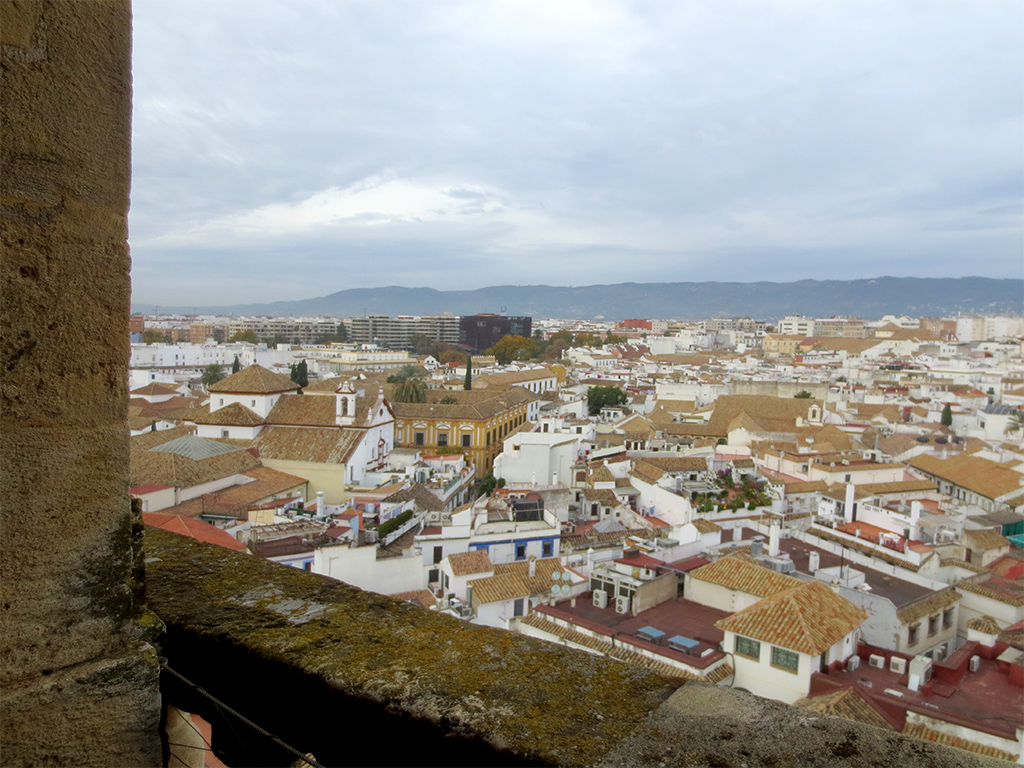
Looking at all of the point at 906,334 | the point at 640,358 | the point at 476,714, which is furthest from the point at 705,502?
the point at 906,334

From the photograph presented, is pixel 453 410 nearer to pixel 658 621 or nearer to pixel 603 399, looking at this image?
pixel 603 399

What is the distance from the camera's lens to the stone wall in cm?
117

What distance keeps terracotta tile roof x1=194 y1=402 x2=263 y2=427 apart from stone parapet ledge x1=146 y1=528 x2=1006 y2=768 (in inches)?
1054

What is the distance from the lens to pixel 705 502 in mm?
21172

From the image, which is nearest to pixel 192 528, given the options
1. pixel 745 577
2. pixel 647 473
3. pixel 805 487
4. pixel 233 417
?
pixel 745 577

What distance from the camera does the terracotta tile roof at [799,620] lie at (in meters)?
10.4

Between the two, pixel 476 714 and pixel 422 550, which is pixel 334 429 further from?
pixel 476 714

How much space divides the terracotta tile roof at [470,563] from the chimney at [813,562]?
258 inches

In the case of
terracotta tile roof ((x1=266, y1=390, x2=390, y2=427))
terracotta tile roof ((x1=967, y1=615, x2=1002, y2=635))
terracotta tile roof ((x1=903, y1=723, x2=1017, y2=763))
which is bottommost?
terracotta tile roof ((x1=967, y1=615, x2=1002, y2=635))

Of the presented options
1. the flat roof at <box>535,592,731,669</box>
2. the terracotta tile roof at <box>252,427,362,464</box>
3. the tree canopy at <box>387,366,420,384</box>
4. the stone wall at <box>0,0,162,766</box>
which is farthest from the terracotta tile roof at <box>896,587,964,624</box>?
the tree canopy at <box>387,366,420,384</box>

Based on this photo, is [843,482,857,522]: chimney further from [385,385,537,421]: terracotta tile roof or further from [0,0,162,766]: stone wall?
[0,0,162,766]: stone wall

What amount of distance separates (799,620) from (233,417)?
2198 centimetres

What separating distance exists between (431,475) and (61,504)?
82.4ft

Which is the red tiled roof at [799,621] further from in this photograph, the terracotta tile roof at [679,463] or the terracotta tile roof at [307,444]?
the terracotta tile roof at [307,444]
